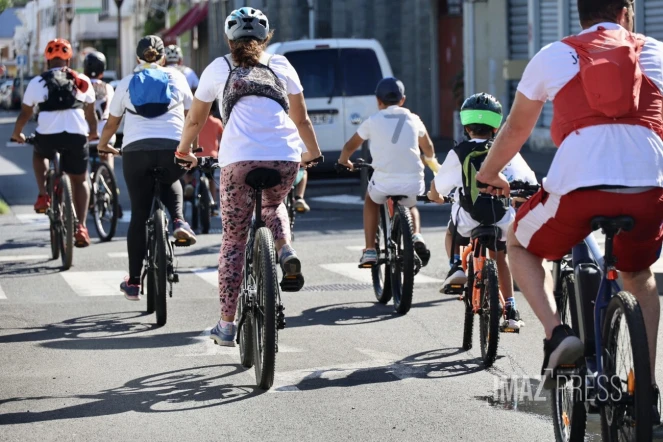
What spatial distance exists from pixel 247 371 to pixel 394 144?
9.05 feet

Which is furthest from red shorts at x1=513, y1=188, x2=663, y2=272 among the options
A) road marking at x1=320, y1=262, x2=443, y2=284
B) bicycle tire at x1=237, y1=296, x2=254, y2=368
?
road marking at x1=320, y1=262, x2=443, y2=284

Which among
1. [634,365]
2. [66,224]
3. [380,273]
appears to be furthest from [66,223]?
[634,365]

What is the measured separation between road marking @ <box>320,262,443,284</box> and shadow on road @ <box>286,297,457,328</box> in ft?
3.84

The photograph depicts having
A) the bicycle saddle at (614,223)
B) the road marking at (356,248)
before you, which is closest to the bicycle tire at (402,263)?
the road marking at (356,248)

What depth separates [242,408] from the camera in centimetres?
646

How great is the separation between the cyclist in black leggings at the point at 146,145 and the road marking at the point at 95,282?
4.13ft

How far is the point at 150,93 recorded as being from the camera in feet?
30.8

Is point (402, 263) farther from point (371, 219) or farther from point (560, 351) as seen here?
point (560, 351)

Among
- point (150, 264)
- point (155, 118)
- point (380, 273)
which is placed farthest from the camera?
point (380, 273)

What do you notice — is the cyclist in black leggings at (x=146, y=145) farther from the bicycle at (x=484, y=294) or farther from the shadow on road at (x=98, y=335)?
the bicycle at (x=484, y=294)

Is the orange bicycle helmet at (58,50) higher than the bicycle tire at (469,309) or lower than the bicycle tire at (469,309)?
higher

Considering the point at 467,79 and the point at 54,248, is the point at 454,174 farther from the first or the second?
the point at 467,79

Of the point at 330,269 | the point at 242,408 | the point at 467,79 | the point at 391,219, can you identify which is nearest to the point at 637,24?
the point at 467,79

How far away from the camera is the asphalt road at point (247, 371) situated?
6.09m
